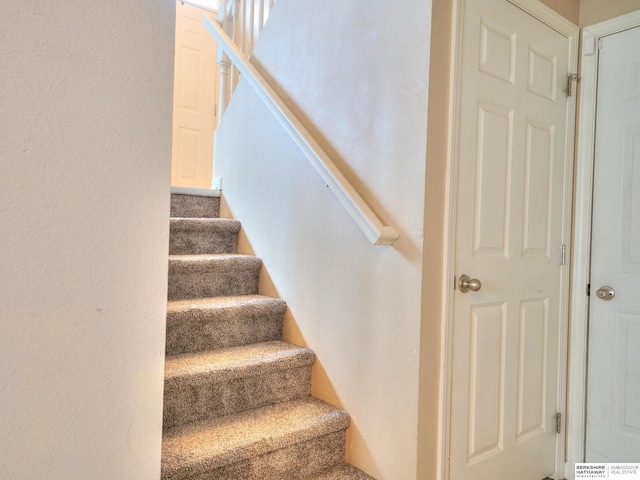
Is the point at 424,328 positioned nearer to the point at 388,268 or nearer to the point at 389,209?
the point at 388,268

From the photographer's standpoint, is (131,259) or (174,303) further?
(174,303)

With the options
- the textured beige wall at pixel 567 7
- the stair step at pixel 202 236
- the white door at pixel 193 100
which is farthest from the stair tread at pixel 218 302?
the white door at pixel 193 100

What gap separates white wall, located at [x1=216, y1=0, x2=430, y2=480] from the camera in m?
1.54

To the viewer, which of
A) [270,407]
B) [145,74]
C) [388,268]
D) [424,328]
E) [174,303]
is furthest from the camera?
[174,303]

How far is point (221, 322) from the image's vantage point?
78.1 inches

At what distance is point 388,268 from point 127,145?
1014mm

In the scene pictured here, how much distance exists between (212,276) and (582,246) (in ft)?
5.76

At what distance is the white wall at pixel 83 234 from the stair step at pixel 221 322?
980 millimetres

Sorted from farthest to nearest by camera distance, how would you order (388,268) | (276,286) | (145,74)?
1. (276,286)
2. (388,268)
3. (145,74)

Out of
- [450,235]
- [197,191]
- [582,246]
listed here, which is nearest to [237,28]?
[197,191]

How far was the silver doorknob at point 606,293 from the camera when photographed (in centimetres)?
196

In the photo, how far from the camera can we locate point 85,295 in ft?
2.71

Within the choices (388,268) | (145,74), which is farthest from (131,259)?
(388,268)

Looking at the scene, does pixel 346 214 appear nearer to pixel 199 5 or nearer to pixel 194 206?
pixel 194 206
